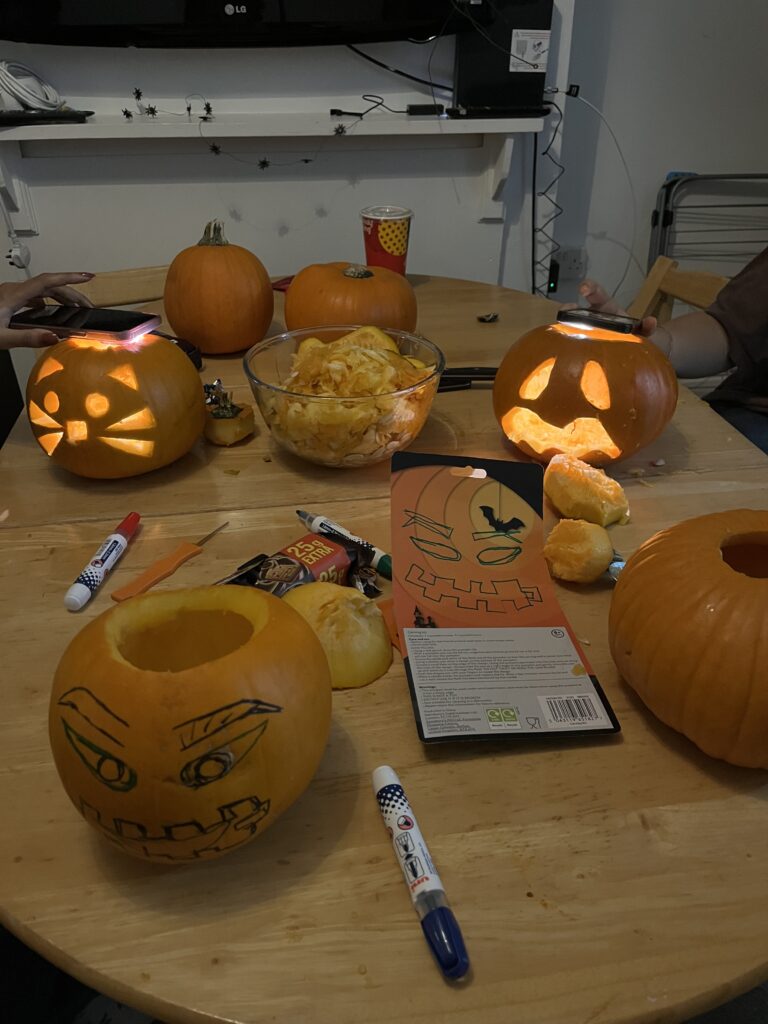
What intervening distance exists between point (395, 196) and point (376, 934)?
2141 millimetres

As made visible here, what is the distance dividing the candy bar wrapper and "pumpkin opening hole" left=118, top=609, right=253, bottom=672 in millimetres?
156

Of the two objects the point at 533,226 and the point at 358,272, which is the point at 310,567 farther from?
the point at 533,226

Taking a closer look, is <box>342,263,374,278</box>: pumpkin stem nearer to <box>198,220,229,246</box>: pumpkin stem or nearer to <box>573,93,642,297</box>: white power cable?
<box>198,220,229,246</box>: pumpkin stem

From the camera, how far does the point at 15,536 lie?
78 cm

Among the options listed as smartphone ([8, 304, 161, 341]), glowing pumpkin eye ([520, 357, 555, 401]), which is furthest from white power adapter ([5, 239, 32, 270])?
glowing pumpkin eye ([520, 357, 555, 401])

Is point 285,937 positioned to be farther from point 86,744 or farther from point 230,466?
point 230,466

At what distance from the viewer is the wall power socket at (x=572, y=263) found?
2.44m

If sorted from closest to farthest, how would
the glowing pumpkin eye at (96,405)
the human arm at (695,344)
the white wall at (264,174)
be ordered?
the glowing pumpkin eye at (96,405)
the human arm at (695,344)
the white wall at (264,174)

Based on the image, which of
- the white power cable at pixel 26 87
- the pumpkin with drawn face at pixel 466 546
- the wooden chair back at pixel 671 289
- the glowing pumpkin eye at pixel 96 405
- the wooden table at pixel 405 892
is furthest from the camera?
the white power cable at pixel 26 87

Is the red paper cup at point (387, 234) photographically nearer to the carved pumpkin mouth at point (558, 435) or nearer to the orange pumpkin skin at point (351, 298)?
the orange pumpkin skin at point (351, 298)

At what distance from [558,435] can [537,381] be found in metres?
0.07

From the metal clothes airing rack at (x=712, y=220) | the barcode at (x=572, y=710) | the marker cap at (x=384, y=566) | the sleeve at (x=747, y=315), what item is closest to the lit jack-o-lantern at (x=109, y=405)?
the marker cap at (x=384, y=566)

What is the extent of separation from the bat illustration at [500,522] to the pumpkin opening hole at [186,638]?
35cm

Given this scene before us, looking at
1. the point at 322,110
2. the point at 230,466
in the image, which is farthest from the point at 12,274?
the point at 230,466
